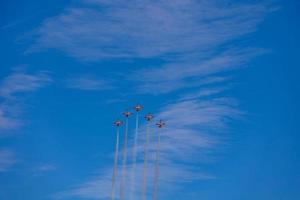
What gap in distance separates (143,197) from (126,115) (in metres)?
23.4

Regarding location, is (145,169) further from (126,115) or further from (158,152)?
(126,115)

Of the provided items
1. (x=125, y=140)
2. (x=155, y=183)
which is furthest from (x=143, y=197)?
(x=125, y=140)

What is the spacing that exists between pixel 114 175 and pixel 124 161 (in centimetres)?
558

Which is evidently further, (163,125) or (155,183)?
(163,125)

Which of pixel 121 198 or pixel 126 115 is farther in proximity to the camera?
pixel 126 115

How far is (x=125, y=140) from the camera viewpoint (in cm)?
14912

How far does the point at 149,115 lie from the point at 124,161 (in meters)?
14.5

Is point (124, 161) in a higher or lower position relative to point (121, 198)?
higher

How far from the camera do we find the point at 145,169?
14575 centimetres

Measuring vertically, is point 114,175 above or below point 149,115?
below

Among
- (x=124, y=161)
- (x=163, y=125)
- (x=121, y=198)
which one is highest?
(x=163, y=125)

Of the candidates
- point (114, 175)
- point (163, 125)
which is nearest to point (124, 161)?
point (114, 175)

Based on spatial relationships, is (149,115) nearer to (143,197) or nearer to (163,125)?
(163,125)

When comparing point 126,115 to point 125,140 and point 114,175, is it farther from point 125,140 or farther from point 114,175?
point 114,175
